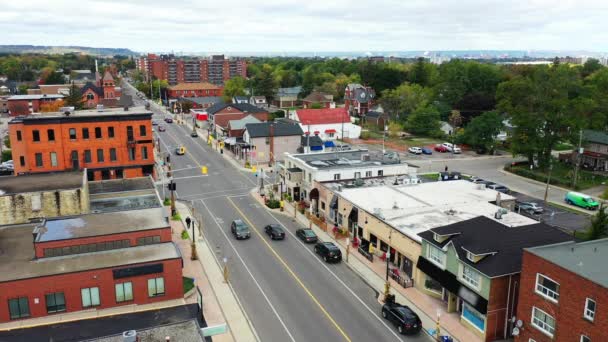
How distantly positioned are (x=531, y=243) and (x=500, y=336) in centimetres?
683

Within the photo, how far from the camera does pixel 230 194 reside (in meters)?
64.4

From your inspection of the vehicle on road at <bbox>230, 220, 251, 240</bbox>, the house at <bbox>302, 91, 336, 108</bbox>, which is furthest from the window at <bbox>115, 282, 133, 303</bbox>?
the house at <bbox>302, 91, 336, 108</bbox>

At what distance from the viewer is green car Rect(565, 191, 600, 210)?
196ft

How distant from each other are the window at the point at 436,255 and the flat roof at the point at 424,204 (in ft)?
6.53

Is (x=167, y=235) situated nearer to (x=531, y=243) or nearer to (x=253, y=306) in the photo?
(x=253, y=306)

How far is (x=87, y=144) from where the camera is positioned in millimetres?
58812

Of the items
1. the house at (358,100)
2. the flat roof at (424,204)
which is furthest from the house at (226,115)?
the flat roof at (424,204)

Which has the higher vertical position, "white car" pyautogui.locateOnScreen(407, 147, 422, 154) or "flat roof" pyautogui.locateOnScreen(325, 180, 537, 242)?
"flat roof" pyautogui.locateOnScreen(325, 180, 537, 242)

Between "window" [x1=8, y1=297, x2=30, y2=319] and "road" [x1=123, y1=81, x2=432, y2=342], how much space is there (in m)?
14.0

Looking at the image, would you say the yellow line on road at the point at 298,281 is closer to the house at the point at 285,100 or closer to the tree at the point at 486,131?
the tree at the point at 486,131

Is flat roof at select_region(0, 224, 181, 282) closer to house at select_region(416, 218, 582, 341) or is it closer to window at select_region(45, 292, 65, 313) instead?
window at select_region(45, 292, 65, 313)

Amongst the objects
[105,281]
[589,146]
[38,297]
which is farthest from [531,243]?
[589,146]

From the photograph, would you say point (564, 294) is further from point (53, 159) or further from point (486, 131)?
point (486, 131)

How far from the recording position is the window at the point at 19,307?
3158cm
